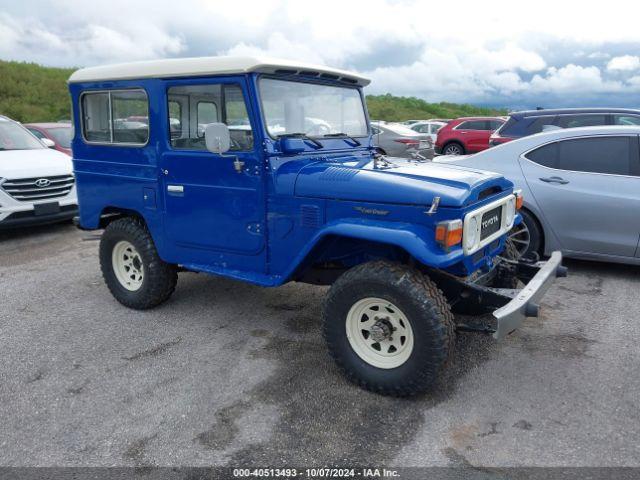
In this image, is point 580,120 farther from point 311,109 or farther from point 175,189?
point 175,189

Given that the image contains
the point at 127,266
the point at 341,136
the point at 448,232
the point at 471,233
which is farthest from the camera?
the point at 127,266

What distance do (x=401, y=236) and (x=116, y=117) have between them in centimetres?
291

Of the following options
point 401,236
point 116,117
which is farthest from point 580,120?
point 116,117

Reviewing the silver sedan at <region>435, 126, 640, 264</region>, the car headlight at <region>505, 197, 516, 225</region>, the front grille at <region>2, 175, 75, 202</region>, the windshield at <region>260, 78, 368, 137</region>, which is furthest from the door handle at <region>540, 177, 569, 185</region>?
the front grille at <region>2, 175, 75, 202</region>

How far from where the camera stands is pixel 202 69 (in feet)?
13.2

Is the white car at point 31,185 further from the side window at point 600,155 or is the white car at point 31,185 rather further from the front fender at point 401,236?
the side window at point 600,155

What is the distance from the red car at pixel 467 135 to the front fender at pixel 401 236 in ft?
49.2

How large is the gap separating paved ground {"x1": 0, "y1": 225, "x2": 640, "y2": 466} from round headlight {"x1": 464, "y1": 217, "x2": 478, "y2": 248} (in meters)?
0.98

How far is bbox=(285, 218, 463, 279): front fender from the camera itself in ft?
10.3

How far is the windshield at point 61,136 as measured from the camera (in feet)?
34.6

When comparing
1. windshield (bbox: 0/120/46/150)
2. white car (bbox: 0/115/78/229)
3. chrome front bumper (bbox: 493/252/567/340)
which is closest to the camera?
chrome front bumper (bbox: 493/252/567/340)

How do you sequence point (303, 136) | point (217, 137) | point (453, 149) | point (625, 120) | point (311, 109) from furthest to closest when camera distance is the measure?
point (453, 149)
point (625, 120)
point (311, 109)
point (303, 136)
point (217, 137)

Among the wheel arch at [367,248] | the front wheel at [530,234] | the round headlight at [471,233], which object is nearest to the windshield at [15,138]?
the wheel arch at [367,248]

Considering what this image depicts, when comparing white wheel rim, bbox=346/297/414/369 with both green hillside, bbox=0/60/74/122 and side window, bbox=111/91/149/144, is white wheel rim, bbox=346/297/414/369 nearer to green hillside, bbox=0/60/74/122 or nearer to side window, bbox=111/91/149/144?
side window, bbox=111/91/149/144
